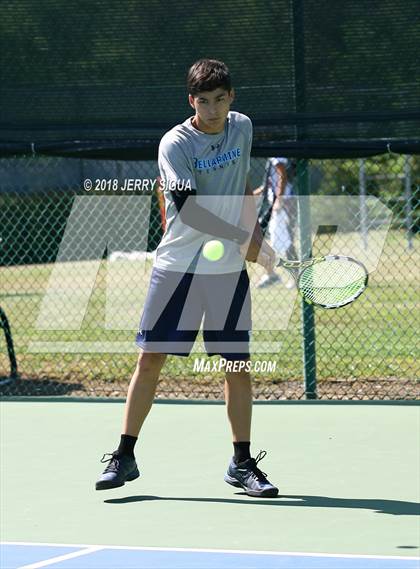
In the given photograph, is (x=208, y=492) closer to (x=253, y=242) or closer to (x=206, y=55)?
(x=253, y=242)

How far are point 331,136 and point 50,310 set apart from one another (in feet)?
18.4

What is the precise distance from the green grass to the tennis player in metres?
2.79

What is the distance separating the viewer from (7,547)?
4.52m

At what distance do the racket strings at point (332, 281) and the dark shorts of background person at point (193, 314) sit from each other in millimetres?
466

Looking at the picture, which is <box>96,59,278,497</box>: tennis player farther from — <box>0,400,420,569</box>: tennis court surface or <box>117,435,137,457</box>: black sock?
<box>0,400,420,569</box>: tennis court surface

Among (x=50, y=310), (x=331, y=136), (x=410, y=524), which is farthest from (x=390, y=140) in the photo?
(x=50, y=310)

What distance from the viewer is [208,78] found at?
507cm

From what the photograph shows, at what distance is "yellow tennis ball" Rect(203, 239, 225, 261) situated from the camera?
529cm

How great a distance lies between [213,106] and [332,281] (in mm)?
1046

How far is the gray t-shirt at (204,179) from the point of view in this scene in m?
5.16

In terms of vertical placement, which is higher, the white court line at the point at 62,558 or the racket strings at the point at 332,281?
the racket strings at the point at 332,281
